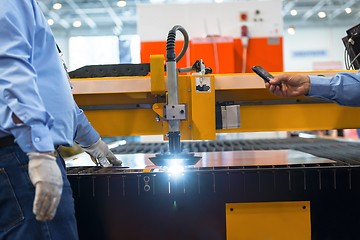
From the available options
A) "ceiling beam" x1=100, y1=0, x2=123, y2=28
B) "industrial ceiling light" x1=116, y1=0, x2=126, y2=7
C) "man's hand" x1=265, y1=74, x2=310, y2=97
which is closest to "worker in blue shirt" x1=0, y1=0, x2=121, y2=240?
"man's hand" x1=265, y1=74, x2=310, y2=97

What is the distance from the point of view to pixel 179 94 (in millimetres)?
1526

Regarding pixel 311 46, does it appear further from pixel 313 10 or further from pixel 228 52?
pixel 228 52

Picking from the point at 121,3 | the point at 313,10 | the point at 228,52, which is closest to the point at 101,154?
the point at 228,52

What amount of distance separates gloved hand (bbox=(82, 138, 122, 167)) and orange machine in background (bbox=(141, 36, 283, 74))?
1.64 meters

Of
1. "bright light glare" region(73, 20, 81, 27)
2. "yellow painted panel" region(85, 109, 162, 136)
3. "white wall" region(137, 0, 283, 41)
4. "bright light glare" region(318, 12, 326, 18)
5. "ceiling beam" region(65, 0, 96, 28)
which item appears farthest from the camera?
"bright light glare" region(73, 20, 81, 27)

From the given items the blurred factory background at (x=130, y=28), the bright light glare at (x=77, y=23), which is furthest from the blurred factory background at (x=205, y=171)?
the bright light glare at (x=77, y=23)

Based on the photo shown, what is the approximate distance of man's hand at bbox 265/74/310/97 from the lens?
57.5 inches

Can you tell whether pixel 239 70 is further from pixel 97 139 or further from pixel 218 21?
pixel 97 139

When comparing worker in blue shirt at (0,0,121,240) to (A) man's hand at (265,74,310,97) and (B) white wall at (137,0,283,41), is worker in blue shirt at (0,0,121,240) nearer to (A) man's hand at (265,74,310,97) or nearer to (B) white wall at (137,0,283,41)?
(A) man's hand at (265,74,310,97)

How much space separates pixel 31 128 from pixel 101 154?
1.89 feet

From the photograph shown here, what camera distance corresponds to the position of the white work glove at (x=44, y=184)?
3.16 feet

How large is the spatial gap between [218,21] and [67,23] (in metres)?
7.49

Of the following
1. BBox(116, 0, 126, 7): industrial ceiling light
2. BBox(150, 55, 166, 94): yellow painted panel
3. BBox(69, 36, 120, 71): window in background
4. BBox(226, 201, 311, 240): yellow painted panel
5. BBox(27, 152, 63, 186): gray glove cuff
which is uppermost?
BBox(116, 0, 126, 7): industrial ceiling light

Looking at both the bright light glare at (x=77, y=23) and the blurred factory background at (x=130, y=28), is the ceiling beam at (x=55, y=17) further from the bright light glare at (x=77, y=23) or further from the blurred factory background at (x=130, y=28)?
the bright light glare at (x=77, y=23)
